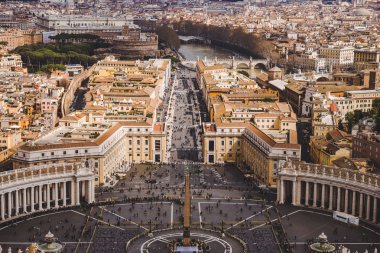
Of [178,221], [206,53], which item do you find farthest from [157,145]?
[206,53]

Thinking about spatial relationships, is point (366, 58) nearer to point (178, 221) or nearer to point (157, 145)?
point (157, 145)

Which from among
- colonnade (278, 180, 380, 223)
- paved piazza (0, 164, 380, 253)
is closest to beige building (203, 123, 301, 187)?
paved piazza (0, 164, 380, 253)

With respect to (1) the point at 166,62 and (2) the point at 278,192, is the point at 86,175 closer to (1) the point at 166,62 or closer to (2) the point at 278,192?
(2) the point at 278,192

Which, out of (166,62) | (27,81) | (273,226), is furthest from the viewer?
(166,62)

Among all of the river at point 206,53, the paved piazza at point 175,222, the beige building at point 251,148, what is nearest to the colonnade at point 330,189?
the paved piazza at point 175,222

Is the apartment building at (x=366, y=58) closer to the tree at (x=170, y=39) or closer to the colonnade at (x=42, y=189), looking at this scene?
the tree at (x=170, y=39)

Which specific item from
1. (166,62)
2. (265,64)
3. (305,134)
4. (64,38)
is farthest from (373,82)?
(64,38)
